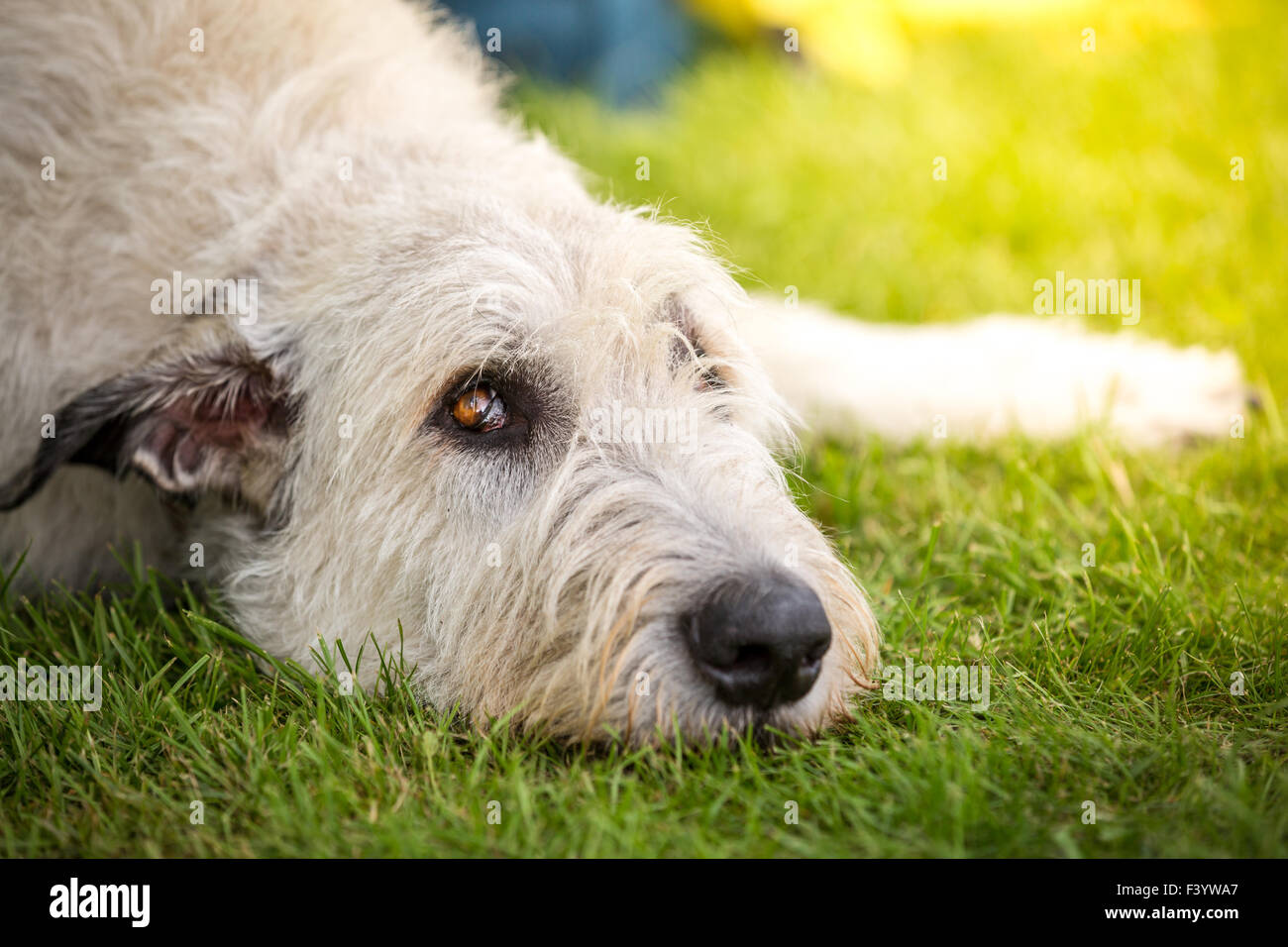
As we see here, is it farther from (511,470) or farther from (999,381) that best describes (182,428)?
(999,381)

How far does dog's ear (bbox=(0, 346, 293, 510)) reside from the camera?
3.38m

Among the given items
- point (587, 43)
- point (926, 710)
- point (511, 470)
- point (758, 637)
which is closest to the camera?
point (758, 637)

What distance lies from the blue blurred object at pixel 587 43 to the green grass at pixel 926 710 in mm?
3966

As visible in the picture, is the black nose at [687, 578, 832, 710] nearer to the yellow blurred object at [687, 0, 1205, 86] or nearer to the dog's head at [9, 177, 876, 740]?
the dog's head at [9, 177, 876, 740]

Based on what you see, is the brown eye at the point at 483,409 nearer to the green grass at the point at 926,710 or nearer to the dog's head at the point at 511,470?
the dog's head at the point at 511,470

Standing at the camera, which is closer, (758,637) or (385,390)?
(758,637)

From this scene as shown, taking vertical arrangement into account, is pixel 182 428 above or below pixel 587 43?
below

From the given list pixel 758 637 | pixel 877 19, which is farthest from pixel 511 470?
pixel 877 19

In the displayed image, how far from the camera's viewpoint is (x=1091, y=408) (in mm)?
5293

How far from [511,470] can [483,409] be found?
8.2 inches

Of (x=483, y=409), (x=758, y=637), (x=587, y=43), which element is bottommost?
(x=758, y=637)

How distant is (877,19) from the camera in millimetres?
10156

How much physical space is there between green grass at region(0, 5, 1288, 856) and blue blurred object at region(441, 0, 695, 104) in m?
3.97
